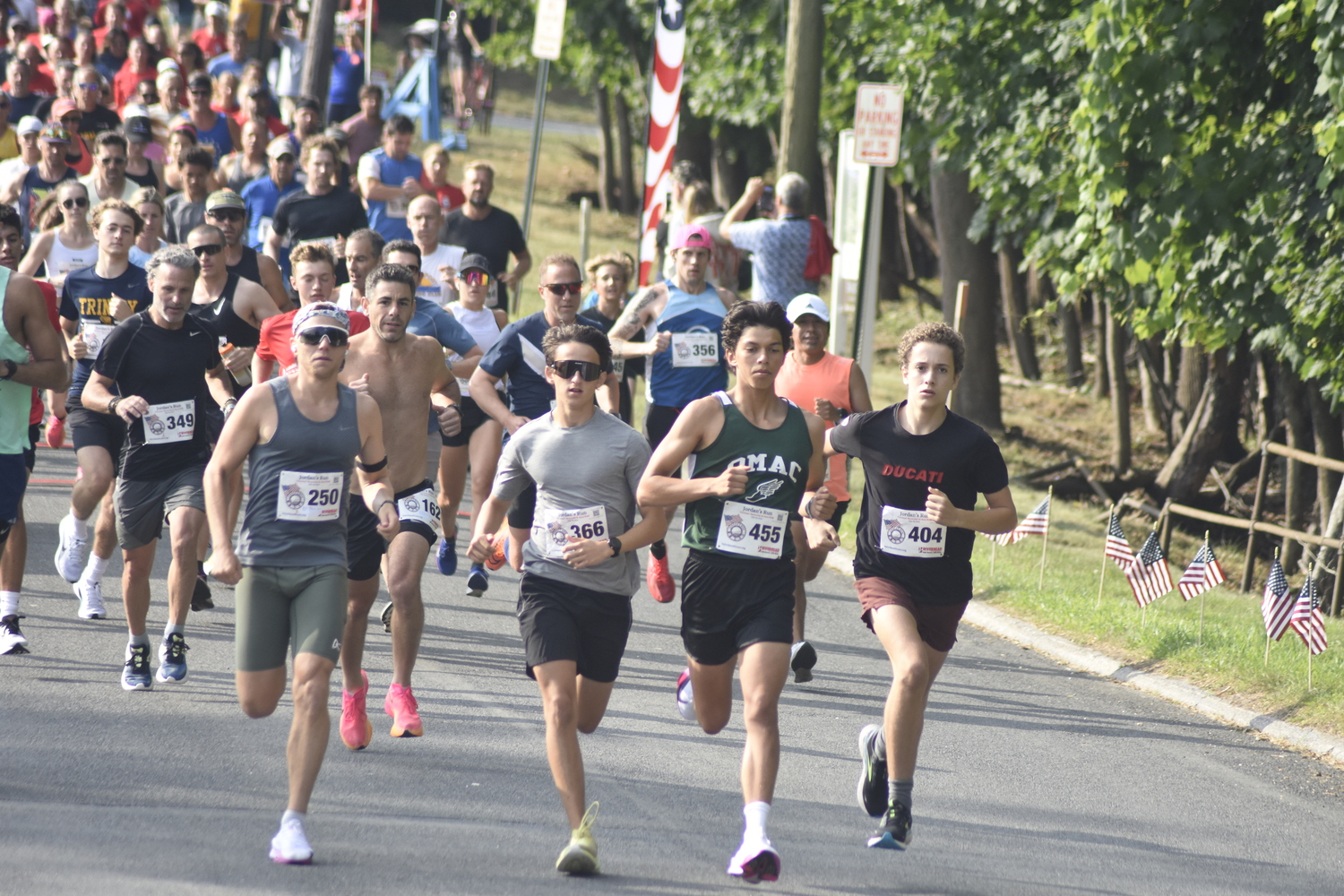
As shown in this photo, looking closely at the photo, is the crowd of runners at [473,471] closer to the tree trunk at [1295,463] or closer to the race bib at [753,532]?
the race bib at [753,532]

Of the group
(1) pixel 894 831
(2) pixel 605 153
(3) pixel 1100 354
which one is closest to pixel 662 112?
(1) pixel 894 831

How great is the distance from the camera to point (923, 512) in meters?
6.09

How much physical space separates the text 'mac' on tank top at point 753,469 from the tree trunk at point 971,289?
14.7 m

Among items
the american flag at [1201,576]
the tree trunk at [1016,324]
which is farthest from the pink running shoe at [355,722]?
the tree trunk at [1016,324]

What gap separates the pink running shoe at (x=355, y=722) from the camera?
672 centimetres

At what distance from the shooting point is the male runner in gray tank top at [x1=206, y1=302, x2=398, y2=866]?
18.5ft

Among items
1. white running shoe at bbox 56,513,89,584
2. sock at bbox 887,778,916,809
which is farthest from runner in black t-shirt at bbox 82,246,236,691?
sock at bbox 887,778,916,809

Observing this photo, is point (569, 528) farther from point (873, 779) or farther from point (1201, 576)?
point (1201, 576)

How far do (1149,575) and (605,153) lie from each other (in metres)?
31.8

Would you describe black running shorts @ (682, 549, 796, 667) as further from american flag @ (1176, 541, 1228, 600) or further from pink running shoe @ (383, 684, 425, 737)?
american flag @ (1176, 541, 1228, 600)

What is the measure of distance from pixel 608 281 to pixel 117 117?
27.8ft

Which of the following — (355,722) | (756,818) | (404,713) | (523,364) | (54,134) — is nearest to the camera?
(756,818)

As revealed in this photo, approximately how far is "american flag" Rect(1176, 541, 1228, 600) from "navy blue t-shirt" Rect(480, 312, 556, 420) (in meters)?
4.01

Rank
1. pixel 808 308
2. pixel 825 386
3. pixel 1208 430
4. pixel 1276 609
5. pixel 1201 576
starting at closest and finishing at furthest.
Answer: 1. pixel 808 308
2. pixel 825 386
3. pixel 1276 609
4. pixel 1201 576
5. pixel 1208 430
